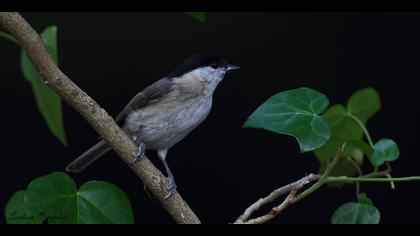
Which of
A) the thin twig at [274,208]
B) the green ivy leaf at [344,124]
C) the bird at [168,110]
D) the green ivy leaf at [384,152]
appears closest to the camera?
the thin twig at [274,208]

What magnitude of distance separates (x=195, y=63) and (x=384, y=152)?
0.76 meters

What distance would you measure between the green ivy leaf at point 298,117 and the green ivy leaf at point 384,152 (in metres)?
0.14

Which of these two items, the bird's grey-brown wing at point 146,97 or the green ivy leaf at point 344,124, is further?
the bird's grey-brown wing at point 146,97

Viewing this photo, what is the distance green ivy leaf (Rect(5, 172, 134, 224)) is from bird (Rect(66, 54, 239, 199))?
1.64 feet

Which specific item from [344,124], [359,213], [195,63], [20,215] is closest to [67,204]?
[20,215]

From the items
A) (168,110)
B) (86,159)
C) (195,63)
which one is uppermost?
(195,63)

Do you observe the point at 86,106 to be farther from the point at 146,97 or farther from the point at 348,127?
the point at 146,97

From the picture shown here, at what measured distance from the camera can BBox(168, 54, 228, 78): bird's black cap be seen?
1561mm

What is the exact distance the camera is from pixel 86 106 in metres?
0.83

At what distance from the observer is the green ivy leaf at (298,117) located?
80cm

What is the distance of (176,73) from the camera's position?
1578 mm

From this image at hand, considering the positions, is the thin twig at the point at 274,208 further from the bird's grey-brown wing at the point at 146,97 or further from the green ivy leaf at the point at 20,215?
the bird's grey-brown wing at the point at 146,97

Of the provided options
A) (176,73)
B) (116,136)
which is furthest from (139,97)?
(116,136)

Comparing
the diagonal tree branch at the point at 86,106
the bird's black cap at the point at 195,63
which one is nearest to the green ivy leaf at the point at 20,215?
the diagonal tree branch at the point at 86,106
